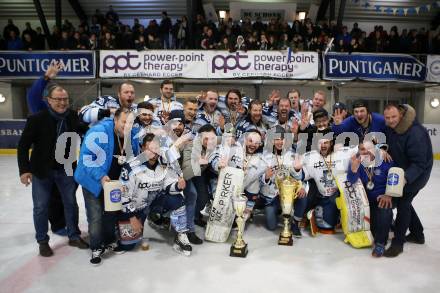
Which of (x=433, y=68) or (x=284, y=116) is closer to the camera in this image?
(x=284, y=116)

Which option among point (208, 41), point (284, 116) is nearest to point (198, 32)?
point (208, 41)

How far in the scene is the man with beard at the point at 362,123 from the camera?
3631mm

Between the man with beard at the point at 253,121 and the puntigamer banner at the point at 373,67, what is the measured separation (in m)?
6.66

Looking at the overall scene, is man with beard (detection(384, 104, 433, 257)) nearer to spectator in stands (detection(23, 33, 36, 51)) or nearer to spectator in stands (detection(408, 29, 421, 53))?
spectator in stands (detection(408, 29, 421, 53))

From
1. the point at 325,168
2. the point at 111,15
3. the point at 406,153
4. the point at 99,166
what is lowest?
the point at 325,168

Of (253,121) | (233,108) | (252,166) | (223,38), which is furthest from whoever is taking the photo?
(223,38)

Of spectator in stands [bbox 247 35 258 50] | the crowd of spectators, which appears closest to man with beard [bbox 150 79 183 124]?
the crowd of spectators

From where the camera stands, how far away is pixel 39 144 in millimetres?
3236

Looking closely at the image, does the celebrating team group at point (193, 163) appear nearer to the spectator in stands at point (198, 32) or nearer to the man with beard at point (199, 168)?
the man with beard at point (199, 168)

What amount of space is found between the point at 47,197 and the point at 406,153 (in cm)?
330

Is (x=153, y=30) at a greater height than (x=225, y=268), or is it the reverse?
(x=153, y=30)

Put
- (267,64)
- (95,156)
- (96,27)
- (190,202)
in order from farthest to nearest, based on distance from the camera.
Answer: (96,27) → (267,64) → (190,202) → (95,156)

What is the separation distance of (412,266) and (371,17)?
42.7ft

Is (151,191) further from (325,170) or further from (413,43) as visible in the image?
(413,43)
